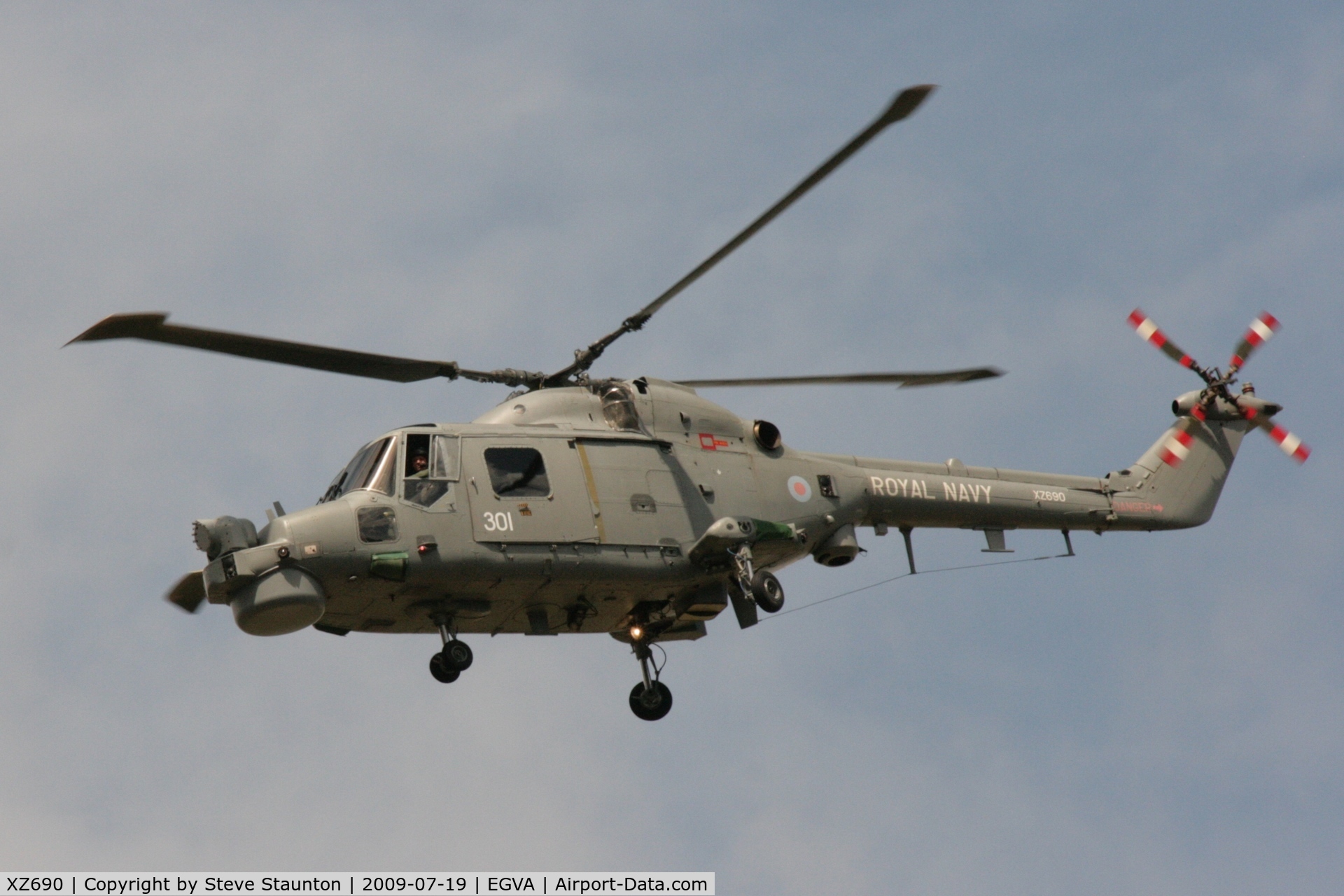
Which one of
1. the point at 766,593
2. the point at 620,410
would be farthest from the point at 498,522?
the point at 766,593

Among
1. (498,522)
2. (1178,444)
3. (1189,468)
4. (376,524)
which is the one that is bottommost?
(376,524)

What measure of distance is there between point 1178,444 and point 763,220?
10.3m

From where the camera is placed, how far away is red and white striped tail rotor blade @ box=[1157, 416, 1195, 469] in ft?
86.1

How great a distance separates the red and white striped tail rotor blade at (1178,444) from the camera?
26250 millimetres

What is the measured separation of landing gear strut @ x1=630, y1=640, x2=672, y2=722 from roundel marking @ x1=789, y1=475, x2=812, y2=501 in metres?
2.73

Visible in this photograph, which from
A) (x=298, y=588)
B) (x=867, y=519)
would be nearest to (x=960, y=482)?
(x=867, y=519)

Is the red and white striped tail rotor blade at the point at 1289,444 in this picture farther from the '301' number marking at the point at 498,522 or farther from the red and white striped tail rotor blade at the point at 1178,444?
the '301' number marking at the point at 498,522

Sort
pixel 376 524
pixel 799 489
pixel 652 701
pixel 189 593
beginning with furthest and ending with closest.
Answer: pixel 799 489 → pixel 652 701 → pixel 189 593 → pixel 376 524

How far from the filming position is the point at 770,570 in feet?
72.2

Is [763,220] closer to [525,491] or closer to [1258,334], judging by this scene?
[525,491]

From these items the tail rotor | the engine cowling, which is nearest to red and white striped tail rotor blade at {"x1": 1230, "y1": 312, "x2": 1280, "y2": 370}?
the tail rotor

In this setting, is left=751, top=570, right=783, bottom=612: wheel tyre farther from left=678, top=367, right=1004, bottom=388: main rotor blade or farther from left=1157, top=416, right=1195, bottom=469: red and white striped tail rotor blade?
left=1157, top=416, right=1195, bottom=469: red and white striped tail rotor blade

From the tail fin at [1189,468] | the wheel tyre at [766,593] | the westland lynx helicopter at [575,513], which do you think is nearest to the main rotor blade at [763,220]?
the westland lynx helicopter at [575,513]

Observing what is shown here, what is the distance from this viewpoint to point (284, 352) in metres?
19.3
